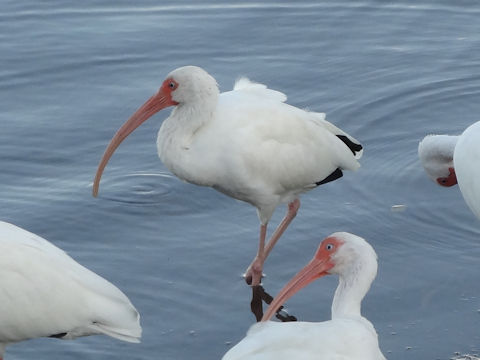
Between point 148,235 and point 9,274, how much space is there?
220 centimetres

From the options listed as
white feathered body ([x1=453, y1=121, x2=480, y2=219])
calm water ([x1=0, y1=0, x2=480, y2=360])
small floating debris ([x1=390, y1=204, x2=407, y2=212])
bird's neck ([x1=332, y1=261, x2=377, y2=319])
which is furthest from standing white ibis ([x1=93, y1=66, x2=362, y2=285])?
bird's neck ([x1=332, y1=261, x2=377, y2=319])

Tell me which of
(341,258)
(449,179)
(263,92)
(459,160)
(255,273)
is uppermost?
(263,92)

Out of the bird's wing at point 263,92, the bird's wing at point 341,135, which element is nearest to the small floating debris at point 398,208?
the bird's wing at point 341,135

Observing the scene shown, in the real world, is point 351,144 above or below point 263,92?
below

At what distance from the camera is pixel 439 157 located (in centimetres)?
934

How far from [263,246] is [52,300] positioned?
6.91 ft

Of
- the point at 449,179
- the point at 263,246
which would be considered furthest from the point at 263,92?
the point at 449,179

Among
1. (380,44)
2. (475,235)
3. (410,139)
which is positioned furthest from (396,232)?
(380,44)

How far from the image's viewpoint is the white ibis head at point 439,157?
923 centimetres

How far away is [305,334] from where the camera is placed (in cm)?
616

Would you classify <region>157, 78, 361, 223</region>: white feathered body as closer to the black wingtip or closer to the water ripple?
the black wingtip

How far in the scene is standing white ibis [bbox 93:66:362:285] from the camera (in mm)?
8688

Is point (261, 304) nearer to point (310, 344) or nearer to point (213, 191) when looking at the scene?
point (213, 191)

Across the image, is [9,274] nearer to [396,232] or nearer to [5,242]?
[5,242]
